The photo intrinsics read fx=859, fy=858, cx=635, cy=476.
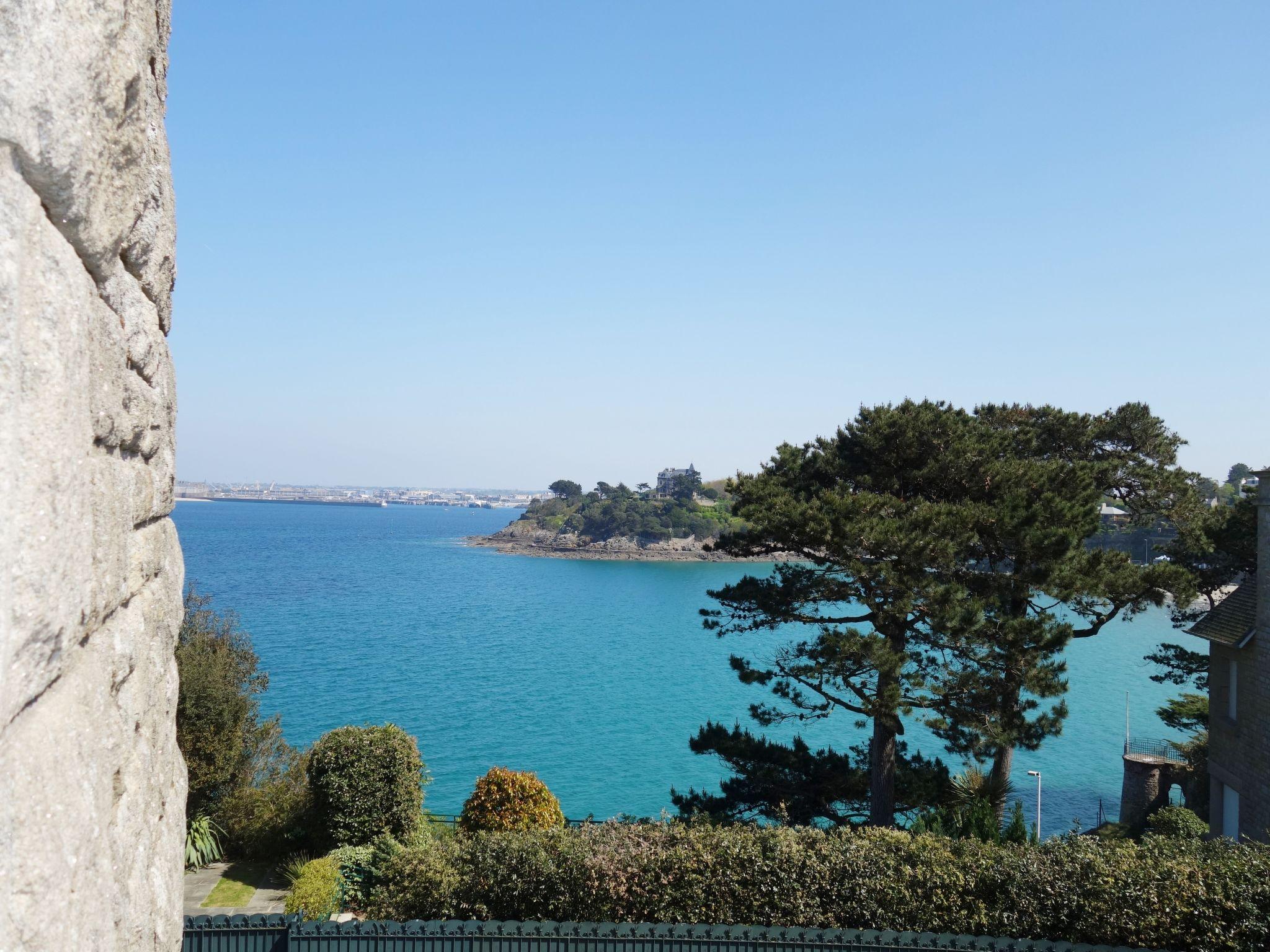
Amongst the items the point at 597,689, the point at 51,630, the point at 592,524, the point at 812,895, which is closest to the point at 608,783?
Answer: the point at 597,689

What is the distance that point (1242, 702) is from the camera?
50.2ft

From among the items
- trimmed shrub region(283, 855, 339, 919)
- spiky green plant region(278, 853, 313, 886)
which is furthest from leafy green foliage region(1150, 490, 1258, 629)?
spiky green plant region(278, 853, 313, 886)

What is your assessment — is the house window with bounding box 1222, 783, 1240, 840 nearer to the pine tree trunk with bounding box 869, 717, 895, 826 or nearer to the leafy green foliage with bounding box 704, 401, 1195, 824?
the leafy green foliage with bounding box 704, 401, 1195, 824

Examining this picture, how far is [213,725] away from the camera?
15.5m

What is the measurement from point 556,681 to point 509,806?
2934 cm

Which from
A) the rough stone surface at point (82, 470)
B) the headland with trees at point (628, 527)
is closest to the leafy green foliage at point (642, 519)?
the headland with trees at point (628, 527)

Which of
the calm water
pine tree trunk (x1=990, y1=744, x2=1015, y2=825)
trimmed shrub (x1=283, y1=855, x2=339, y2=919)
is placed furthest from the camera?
the calm water

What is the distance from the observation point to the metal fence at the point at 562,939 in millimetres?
8344

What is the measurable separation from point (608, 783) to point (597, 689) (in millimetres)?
12909

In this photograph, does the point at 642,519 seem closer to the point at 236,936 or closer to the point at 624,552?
the point at 624,552

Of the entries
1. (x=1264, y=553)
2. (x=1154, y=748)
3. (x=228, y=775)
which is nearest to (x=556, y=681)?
(x=1154, y=748)

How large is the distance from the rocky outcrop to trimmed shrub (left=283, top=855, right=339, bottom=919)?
93015 mm

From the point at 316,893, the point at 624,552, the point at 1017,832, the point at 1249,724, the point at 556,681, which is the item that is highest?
the point at 1249,724

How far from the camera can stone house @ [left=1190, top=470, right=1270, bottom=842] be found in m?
14.1
